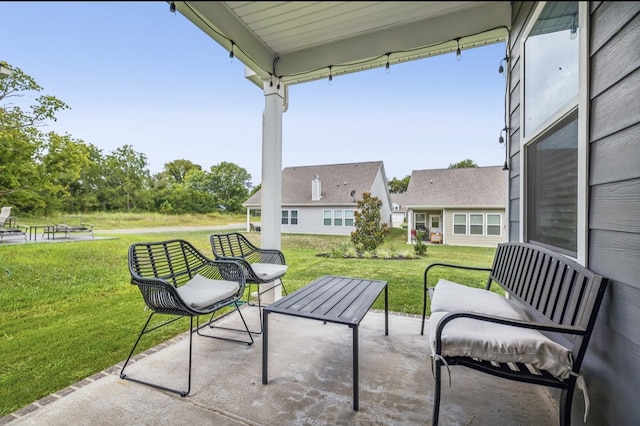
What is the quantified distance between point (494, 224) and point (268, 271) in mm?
9126

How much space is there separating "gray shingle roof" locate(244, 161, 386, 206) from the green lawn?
20.7ft

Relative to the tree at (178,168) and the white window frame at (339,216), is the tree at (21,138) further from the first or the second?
the white window frame at (339,216)

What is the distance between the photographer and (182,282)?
2.47 meters

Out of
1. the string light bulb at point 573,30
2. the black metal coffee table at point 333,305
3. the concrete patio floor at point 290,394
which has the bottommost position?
the concrete patio floor at point 290,394

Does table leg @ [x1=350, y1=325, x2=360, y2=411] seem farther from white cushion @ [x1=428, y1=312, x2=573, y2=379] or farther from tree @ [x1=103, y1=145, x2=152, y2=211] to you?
tree @ [x1=103, y1=145, x2=152, y2=211]

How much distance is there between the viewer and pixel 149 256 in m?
2.20

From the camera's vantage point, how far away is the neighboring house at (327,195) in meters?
11.6

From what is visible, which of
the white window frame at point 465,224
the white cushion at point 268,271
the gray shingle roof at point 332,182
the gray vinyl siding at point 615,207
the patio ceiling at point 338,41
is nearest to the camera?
the gray vinyl siding at point 615,207

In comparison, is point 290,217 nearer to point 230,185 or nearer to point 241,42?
point 230,185

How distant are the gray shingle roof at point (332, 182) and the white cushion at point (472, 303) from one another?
938 centimetres

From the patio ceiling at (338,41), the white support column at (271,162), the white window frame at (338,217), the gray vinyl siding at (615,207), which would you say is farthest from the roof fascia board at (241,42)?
the white window frame at (338,217)

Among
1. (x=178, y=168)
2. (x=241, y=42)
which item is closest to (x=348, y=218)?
(x=178, y=168)

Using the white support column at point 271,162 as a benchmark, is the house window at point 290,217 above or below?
below

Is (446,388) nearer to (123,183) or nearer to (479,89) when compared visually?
(479,89)
